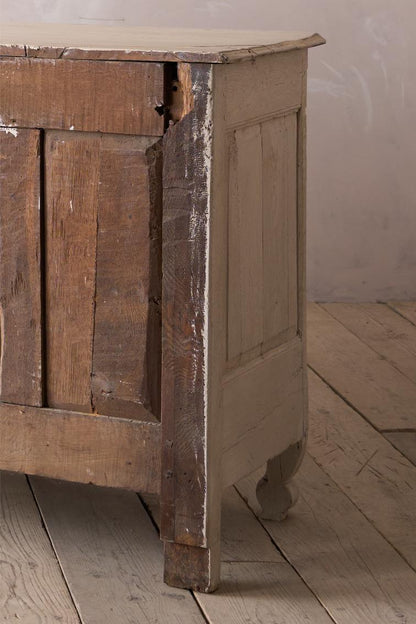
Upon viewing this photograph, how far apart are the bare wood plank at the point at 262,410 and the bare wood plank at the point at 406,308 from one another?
1.49 metres

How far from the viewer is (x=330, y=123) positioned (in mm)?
3428

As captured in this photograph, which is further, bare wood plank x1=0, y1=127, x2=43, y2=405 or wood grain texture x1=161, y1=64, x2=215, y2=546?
bare wood plank x1=0, y1=127, x2=43, y2=405

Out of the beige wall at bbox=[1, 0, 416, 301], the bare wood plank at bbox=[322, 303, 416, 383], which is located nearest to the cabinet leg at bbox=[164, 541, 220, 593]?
the bare wood plank at bbox=[322, 303, 416, 383]

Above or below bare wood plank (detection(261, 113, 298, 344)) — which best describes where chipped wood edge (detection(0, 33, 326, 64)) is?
above

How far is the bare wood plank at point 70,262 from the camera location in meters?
1.59

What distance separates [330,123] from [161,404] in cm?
201

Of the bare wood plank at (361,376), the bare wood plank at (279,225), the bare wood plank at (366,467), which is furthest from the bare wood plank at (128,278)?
the bare wood plank at (361,376)

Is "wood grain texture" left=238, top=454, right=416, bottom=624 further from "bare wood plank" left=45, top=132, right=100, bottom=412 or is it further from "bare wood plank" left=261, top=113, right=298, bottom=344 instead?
"bare wood plank" left=45, top=132, right=100, bottom=412

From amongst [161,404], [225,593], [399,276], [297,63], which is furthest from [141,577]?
[399,276]

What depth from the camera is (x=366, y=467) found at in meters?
2.18

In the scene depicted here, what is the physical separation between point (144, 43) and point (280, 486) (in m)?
0.78

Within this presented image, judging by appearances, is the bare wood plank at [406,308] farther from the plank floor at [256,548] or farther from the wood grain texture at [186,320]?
the wood grain texture at [186,320]

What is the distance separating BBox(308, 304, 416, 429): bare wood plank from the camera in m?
2.51

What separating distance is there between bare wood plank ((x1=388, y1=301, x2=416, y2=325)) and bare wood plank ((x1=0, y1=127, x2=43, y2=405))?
184 cm
